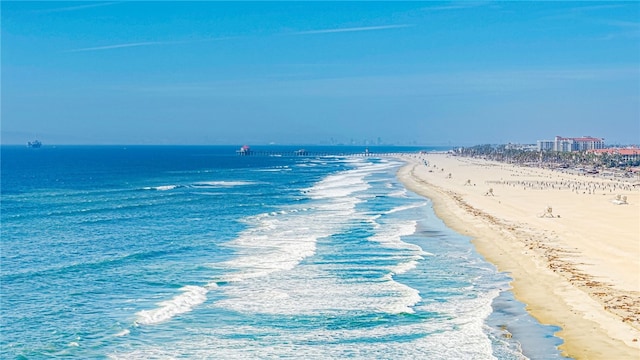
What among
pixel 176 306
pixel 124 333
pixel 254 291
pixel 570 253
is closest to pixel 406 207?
pixel 570 253

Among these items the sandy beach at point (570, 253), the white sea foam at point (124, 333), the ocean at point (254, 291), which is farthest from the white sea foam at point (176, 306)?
the sandy beach at point (570, 253)

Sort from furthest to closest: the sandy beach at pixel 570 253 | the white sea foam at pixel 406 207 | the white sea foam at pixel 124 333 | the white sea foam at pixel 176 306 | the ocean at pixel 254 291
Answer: the white sea foam at pixel 406 207 → the white sea foam at pixel 176 306 → the white sea foam at pixel 124 333 → the sandy beach at pixel 570 253 → the ocean at pixel 254 291

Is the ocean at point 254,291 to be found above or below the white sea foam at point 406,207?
below

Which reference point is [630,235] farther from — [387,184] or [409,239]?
[387,184]

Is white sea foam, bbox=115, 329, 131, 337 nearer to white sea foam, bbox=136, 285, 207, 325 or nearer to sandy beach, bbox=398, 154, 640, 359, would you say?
white sea foam, bbox=136, 285, 207, 325

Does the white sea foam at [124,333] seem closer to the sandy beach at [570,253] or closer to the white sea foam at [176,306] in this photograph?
the white sea foam at [176,306]

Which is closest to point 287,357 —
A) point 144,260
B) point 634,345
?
point 634,345

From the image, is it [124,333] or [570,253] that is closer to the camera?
[124,333]

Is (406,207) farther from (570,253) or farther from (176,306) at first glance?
(176,306)
